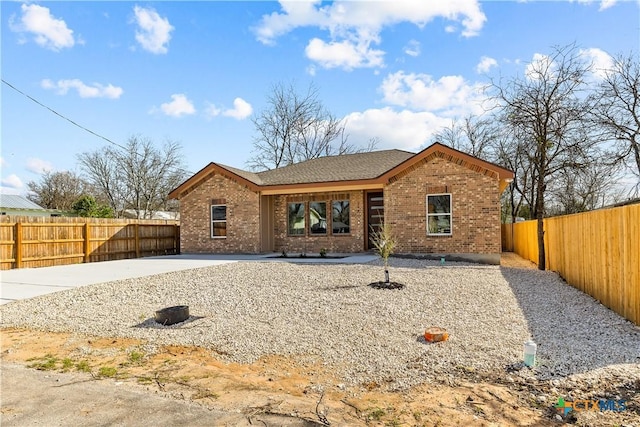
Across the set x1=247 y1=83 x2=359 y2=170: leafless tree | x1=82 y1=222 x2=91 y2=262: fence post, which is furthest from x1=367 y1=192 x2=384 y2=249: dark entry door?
x1=247 y1=83 x2=359 y2=170: leafless tree

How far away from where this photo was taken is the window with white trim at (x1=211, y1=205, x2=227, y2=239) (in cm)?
1756

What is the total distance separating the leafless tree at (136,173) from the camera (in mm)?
36875

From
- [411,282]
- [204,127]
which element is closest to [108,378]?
[411,282]

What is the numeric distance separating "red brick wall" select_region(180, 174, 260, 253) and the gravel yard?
21.3ft

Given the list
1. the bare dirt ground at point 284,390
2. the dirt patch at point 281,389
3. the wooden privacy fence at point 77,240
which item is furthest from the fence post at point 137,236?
the bare dirt ground at point 284,390

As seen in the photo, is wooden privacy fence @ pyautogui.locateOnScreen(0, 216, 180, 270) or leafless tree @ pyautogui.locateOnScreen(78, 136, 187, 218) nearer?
wooden privacy fence @ pyautogui.locateOnScreen(0, 216, 180, 270)

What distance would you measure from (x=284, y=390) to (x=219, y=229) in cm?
1457

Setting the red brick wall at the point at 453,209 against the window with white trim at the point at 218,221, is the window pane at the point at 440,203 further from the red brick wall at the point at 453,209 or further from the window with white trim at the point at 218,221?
the window with white trim at the point at 218,221

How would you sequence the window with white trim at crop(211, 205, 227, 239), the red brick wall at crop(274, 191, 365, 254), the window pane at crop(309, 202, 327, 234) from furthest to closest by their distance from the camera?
the window with white trim at crop(211, 205, 227, 239), the window pane at crop(309, 202, 327, 234), the red brick wall at crop(274, 191, 365, 254)

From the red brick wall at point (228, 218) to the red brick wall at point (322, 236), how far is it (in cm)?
122

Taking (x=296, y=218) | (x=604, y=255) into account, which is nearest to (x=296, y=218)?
(x=296, y=218)

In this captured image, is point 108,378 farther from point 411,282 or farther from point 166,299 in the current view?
point 411,282

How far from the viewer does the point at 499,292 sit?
827cm

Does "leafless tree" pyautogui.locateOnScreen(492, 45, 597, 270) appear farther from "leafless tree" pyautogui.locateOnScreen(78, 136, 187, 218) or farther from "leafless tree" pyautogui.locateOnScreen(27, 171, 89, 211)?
"leafless tree" pyautogui.locateOnScreen(27, 171, 89, 211)
